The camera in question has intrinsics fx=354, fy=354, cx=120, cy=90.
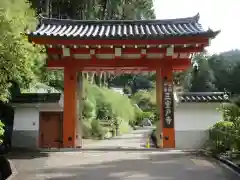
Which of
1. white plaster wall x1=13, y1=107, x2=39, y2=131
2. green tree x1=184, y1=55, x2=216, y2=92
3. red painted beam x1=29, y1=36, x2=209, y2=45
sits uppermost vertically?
green tree x1=184, y1=55, x2=216, y2=92

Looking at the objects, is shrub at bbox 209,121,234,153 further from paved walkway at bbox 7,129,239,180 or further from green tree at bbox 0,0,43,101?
green tree at bbox 0,0,43,101

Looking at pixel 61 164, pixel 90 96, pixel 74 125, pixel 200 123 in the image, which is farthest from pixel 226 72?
pixel 61 164

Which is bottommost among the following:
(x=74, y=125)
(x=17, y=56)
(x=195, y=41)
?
(x=74, y=125)

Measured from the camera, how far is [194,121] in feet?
45.1

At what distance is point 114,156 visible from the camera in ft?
37.3

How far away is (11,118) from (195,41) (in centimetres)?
776

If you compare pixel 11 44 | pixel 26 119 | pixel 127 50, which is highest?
pixel 127 50

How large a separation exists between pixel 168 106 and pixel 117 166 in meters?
4.80

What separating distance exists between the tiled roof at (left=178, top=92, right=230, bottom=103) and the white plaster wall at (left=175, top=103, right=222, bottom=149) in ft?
0.57

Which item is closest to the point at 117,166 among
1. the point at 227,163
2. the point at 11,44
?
the point at 227,163

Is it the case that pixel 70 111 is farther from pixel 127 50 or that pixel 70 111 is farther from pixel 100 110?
pixel 100 110

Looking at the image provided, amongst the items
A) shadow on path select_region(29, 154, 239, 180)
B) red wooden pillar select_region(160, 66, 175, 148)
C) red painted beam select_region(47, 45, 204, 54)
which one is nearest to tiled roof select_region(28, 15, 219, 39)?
red painted beam select_region(47, 45, 204, 54)

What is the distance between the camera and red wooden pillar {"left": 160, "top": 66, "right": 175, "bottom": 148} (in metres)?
13.4

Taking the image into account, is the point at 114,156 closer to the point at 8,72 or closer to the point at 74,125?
the point at 74,125
